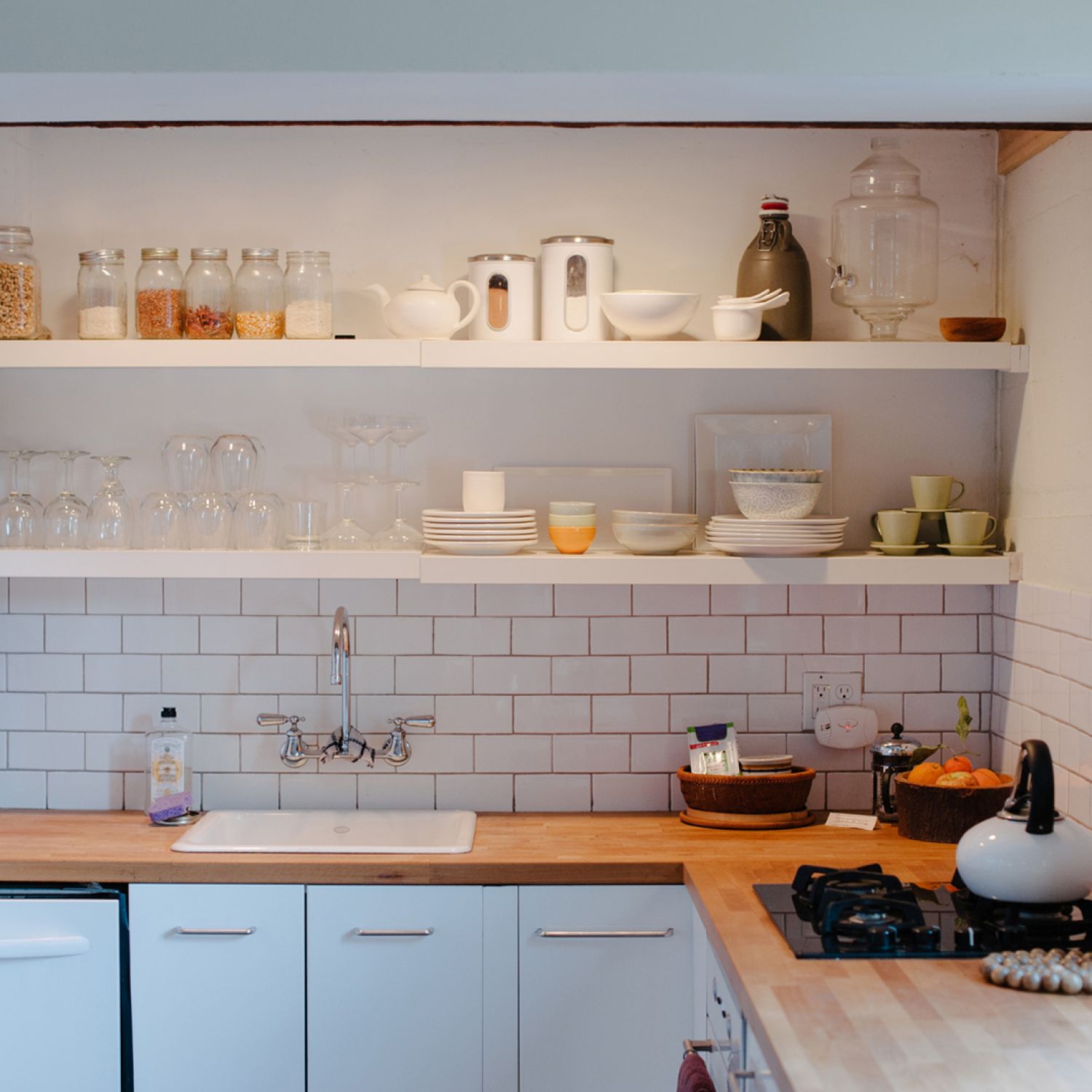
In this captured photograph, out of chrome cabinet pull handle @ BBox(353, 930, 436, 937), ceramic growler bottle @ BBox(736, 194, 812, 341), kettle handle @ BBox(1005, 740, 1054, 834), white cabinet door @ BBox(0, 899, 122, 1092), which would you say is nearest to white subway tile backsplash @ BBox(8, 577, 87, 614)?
white cabinet door @ BBox(0, 899, 122, 1092)

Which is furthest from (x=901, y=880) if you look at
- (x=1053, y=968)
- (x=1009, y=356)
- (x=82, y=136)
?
(x=82, y=136)

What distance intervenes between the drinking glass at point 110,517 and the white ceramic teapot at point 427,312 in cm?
71

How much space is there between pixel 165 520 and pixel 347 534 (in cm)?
42

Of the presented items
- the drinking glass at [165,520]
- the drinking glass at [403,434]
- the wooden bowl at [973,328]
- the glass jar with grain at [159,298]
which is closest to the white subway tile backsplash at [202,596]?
the drinking glass at [165,520]

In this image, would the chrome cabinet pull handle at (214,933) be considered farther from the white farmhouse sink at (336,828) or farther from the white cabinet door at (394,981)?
the white farmhouse sink at (336,828)

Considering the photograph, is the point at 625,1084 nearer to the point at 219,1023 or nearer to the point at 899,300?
the point at 219,1023

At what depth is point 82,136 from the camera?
3242mm

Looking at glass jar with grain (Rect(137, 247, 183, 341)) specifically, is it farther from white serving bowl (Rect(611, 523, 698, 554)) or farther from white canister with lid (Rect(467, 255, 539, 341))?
white serving bowl (Rect(611, 523, 698, 554))

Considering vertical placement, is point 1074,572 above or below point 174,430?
below

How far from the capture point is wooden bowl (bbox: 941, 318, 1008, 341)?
3015 mm

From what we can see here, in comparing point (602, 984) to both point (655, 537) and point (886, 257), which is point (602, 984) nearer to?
point (655, 537)

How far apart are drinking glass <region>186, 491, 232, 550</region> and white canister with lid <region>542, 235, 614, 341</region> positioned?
2.86ft

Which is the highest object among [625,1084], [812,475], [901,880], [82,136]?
[82,136]

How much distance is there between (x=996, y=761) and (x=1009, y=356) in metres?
0.99
